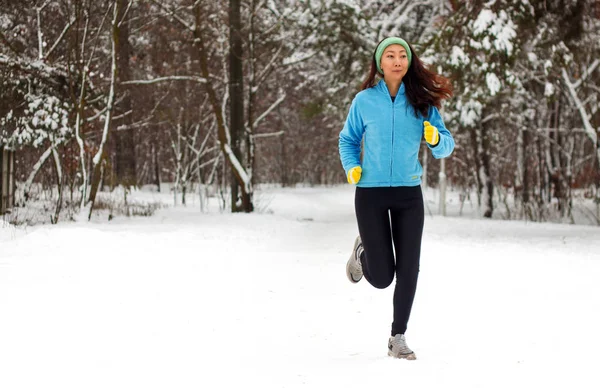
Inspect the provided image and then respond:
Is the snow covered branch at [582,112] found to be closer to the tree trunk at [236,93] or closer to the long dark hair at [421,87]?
the tree trunk at [236,93]

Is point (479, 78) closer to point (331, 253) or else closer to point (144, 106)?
point (331, 253)

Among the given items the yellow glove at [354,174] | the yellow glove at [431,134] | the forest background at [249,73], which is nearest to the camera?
the yellow glove at [431,134]

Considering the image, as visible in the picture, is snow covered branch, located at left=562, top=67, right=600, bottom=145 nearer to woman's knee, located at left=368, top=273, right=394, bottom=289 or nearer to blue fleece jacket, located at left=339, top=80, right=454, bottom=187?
blue fleece jacket, located at left=339, top=80, right=454, bottom=187

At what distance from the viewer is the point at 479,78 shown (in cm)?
1234

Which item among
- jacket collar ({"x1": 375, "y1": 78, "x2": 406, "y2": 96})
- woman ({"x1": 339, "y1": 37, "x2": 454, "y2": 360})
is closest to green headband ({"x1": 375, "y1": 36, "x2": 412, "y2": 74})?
woman ({"x1": 339, "y1": 37, "x2": 454, "y2": 360})

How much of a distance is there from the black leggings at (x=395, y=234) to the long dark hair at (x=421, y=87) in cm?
52

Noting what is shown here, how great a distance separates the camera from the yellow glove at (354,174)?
143 inches

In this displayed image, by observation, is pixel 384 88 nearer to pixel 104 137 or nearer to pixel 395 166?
pixel 395 166

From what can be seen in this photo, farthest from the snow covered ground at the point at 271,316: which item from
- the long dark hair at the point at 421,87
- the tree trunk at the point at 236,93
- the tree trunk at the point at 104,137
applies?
the tree trunk at the point at 236,93

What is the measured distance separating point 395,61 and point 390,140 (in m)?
0.48

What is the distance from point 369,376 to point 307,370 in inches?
14.9

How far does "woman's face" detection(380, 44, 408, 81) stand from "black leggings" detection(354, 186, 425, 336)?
0.70 metres

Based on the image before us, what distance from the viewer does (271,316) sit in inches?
194

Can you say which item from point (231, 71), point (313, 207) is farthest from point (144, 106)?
point (313, 207)
